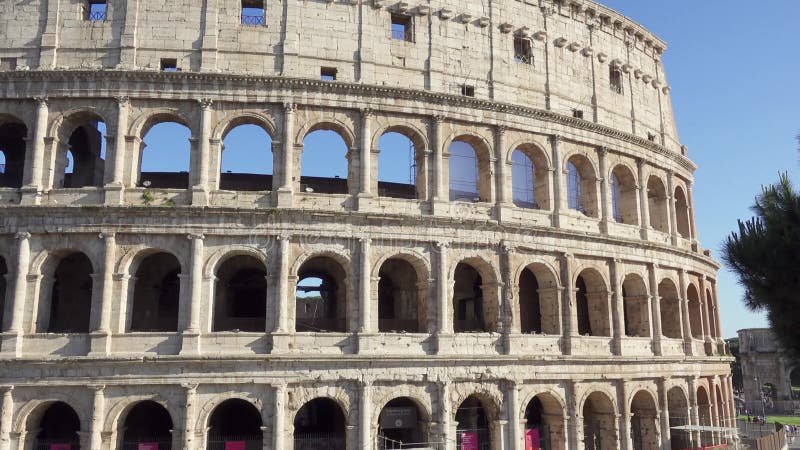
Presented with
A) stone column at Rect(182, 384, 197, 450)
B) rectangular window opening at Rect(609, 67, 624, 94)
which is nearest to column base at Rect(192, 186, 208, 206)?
stone column at Rect(182, 384, 197, 450)

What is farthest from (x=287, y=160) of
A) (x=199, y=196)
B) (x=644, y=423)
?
(x=644, y=423)

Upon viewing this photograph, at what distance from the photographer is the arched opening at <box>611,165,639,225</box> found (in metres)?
24.7

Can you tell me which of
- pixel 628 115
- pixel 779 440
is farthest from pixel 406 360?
pixel 779 440

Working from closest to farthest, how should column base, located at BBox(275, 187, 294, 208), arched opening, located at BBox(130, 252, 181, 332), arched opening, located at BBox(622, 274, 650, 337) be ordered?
column base, located at BBox(275, 187, 294, 208) → arched opening, located at BBox(130, 252, 181, 332) → arched opening, located at BBox(622, 274, 650, 337)

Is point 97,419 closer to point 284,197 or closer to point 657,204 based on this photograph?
point 284,197

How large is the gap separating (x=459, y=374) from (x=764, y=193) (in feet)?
32.0

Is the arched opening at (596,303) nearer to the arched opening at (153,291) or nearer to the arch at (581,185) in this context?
the arch at (581,185)

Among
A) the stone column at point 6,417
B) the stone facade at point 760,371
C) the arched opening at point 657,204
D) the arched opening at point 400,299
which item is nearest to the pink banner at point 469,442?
the arched opening at point 400,299

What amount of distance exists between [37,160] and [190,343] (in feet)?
23.3

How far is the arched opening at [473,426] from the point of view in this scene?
19.5 m

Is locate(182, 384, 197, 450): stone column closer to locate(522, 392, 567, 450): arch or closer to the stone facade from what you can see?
locate(522, 392, 567, 450): arch

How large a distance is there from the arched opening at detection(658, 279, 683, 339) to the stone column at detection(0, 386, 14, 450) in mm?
22611

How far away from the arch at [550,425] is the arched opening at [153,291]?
1210 cm

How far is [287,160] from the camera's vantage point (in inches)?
750
